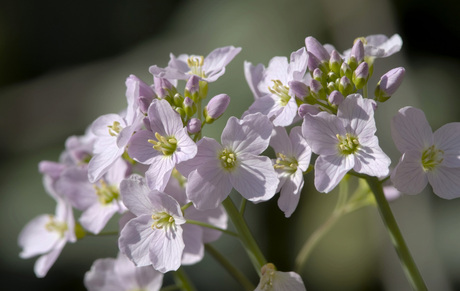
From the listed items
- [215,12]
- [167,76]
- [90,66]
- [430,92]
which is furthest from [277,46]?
[167,76]

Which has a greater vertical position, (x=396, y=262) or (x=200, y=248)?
(x=200, y=248)

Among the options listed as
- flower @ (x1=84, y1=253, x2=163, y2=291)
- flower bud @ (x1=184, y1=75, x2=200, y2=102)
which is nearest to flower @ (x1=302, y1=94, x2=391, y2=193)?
flower bud @ (x1=184, y1=75, x2=200, y2=102)

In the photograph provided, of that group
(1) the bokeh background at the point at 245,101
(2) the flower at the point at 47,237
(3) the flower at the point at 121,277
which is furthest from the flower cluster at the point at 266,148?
(1) the bokeh background at the point at 245,101

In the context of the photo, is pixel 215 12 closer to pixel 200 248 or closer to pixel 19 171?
pixel 19 171

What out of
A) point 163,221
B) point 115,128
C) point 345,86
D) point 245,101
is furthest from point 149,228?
point 245,101

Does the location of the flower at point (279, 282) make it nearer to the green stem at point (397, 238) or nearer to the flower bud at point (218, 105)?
the green stem at point (397, 238)

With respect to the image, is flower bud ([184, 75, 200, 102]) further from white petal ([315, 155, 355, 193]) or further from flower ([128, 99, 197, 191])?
white petal ([315, 155, 355, 193])

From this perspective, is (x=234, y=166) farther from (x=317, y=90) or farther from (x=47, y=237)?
(x=47, y=237)
